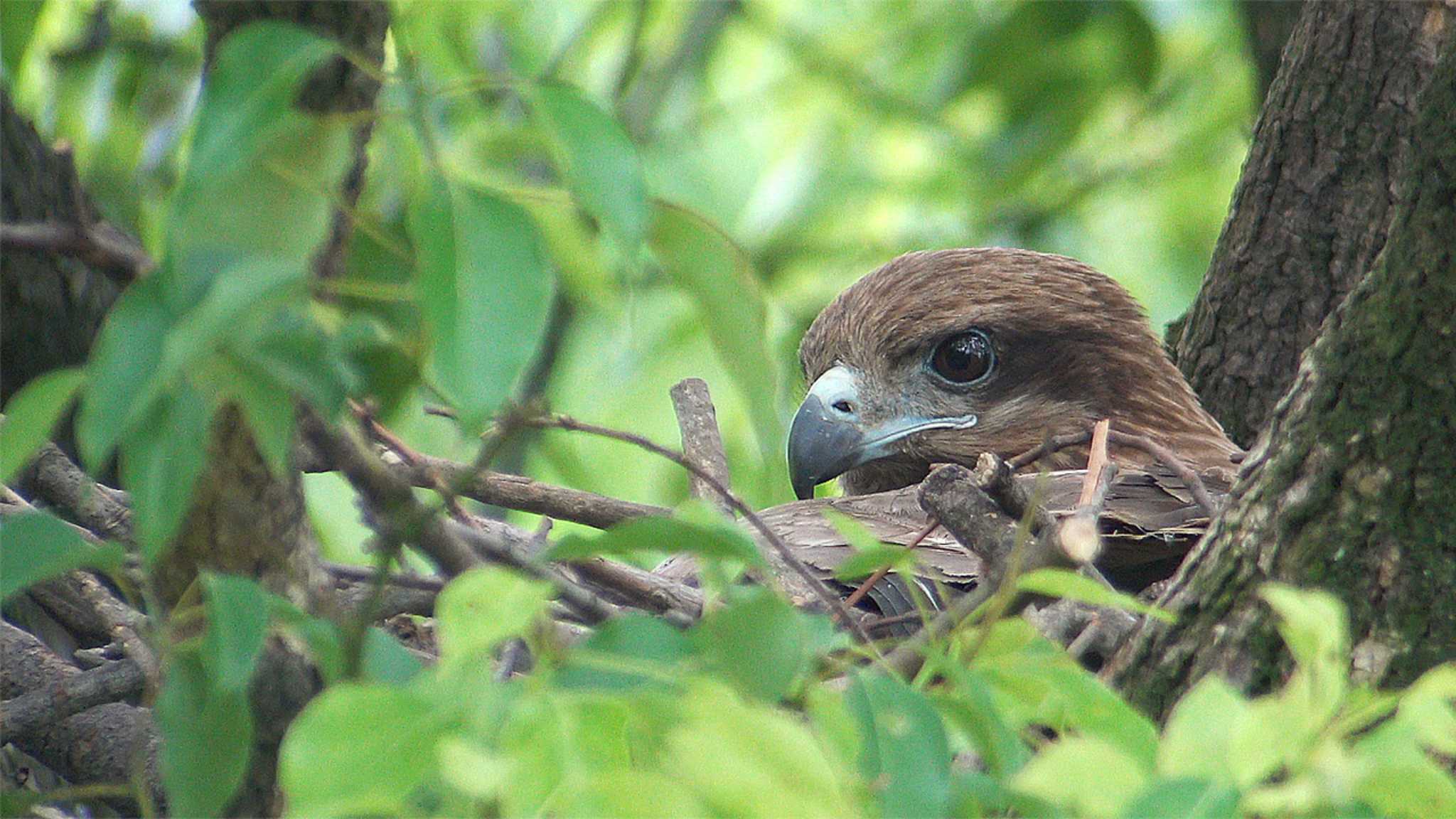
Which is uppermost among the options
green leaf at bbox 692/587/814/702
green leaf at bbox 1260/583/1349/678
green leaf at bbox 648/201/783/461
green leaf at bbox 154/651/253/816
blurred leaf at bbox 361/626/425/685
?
green leaf at bbox 648/201/783/461

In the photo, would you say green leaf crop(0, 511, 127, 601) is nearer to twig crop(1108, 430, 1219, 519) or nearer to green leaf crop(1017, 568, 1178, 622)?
green leaf crop(1017, 568, 1178, 622)

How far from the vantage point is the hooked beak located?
4.34m

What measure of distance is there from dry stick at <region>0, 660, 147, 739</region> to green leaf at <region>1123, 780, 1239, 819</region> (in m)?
1.42

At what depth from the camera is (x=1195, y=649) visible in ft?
6.93

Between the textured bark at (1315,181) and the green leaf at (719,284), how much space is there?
2415mm

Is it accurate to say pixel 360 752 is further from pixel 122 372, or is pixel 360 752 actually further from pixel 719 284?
pixel 719 284

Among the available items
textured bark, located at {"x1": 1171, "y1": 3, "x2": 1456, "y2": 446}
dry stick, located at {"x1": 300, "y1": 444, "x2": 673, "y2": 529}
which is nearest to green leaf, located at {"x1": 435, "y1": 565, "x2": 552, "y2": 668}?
dry stick, located at {"x1": 300, "y1": 444, "x2": 673, "y2": 529}

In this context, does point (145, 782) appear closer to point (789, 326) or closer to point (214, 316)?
point (214, 316)

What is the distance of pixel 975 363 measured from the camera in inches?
180

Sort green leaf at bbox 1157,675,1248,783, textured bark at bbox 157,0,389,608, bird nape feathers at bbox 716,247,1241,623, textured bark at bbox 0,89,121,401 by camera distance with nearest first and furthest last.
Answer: green leaf at bbox 1157,675,1248,783, textured bark at bbox 157,0,389,608, textured bark at bbox 0,89,121,401, bird nape feathers at bbox 716,247,1241,623

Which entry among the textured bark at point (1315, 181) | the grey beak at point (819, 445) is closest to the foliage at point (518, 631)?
the textured bark at point (1315, 181)

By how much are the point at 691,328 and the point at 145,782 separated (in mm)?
3920

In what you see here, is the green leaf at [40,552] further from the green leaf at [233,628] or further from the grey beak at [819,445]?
the grey beak at [819,445]

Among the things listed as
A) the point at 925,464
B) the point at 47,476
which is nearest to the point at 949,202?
the point at 925,464
